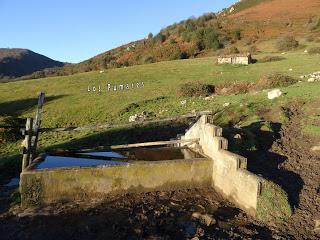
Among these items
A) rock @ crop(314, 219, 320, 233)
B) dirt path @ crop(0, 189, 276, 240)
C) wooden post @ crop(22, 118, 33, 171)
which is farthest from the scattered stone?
rock @ crop(314, 219, 320, 233)

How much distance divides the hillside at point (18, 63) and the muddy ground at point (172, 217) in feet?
357

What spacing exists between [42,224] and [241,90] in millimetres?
17833

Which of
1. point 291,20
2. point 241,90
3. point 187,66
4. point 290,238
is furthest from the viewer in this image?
point 291,20

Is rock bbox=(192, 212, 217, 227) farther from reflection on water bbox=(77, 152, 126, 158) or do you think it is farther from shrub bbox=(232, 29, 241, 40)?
shrub bbox=(232, 29, 241, 40)

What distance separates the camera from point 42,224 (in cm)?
941

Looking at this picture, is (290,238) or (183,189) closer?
(290,238)

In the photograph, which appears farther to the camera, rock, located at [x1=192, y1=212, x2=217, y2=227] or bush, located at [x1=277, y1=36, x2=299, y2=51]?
bush, located at [x1=277, y1=36, x2=299, y2=51]

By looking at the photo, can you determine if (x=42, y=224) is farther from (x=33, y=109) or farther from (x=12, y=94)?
(x=12, y=94)

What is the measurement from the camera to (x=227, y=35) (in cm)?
5494

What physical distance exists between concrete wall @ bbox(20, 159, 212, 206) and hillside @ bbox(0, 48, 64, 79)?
10820 cm

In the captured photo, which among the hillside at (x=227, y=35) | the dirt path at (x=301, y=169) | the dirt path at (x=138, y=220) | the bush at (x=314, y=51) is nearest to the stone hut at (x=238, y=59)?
the bush at (x=314, y=51)

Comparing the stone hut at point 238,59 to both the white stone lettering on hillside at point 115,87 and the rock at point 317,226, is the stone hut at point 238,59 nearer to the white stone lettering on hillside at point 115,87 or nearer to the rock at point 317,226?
the white stone lettering on hillside at point 115,87

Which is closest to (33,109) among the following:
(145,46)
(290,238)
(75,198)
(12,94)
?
(12,94)

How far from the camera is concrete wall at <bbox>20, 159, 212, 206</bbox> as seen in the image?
34.0 ft
